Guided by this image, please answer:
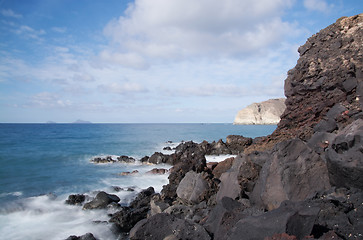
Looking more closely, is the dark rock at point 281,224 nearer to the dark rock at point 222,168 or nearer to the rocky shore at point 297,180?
the rocky shore at point 297,180

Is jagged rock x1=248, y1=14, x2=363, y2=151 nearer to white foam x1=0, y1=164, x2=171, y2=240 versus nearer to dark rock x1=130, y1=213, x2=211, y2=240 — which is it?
dark rock x1=130, y1=213, x2=211, y2=240

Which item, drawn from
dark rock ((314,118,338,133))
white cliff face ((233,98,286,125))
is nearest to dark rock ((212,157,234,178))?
dark rock ((314,118,338,133))

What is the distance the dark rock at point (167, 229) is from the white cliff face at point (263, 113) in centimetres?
15003

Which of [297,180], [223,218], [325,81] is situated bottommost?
[223,218]

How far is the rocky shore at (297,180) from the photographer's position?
4.63 m

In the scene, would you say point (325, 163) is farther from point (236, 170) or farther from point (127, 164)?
point (127, 164)

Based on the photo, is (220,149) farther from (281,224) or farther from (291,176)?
(281,224)

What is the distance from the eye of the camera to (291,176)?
642 centimetres

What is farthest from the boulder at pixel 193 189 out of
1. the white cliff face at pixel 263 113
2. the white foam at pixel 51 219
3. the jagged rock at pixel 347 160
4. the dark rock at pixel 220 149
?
the white cliff face at pixel 263 113

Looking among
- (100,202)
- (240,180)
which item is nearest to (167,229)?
(240,180)

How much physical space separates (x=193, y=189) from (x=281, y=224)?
6.08 m

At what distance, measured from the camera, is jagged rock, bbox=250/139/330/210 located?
20.6 ft

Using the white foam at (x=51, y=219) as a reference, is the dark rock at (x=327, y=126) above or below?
above

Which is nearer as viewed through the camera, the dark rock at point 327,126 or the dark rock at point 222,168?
the dark rock at point 327,126
